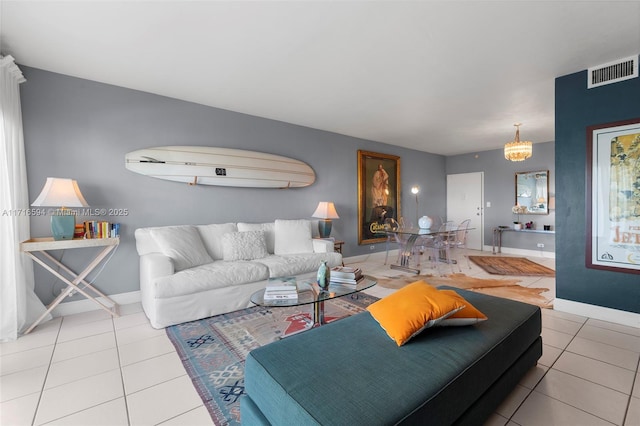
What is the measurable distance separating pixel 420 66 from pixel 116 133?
136 inches

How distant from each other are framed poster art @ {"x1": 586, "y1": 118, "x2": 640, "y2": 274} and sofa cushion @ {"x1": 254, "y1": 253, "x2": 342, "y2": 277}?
2.86m

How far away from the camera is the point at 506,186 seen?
678 cm

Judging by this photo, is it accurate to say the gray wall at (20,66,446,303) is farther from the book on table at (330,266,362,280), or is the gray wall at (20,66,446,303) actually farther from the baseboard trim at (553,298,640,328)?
the baseboard trim at (553,298,640,328)

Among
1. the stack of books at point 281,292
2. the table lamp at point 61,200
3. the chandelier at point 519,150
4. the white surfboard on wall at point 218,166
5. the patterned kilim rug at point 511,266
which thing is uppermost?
the chandelier at point 519,150

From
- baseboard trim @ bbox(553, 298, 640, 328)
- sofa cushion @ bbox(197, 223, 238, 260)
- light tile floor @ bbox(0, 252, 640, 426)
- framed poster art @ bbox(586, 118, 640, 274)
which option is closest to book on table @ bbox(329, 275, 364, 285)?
light tile floor @ bbox(0, 252, 640, 426)

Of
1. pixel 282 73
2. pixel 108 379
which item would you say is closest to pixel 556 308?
pixel 282 73

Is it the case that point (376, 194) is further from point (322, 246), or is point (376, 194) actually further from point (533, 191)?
point (533, 191)

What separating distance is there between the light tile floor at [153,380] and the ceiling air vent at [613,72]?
2381 millimetres

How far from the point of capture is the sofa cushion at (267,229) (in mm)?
4000

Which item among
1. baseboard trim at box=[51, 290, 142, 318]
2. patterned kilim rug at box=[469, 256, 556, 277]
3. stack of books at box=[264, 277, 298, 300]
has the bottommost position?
patterned kilim rug at box=[469, 256, 556, 277]

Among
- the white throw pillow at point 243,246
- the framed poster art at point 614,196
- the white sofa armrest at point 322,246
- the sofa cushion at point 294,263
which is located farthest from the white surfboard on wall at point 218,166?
the framed poster art at point 614,196

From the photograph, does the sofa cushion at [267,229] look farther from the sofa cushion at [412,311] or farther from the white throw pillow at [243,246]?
the sofa cushion at [412,311]

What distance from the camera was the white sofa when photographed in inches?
108

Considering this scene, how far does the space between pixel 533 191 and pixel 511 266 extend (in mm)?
2229
